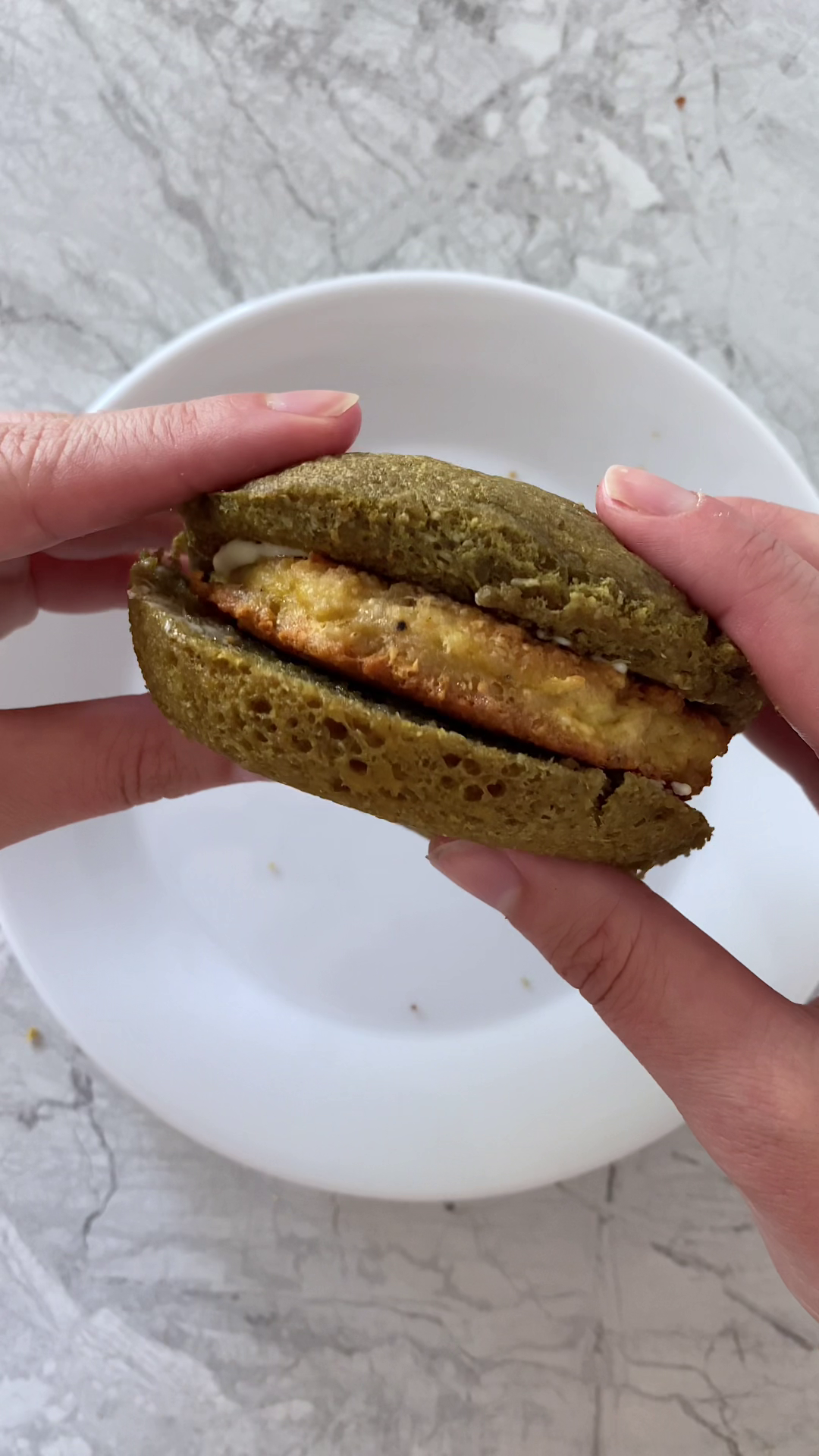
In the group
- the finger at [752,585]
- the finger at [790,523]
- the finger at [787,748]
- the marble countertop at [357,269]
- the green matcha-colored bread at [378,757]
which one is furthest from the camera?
the marble countertop at [357,269]

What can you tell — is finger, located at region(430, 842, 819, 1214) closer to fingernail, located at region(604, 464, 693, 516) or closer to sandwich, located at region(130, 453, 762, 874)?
sandwich, located at region(130, 453, 762, 874)

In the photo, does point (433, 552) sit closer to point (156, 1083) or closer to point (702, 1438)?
point (156, 1083)

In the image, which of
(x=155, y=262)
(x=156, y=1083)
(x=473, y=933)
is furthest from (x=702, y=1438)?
(x=155, y=262)

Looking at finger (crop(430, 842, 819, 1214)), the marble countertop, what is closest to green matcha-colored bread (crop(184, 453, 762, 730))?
finger (crop(430, 842, 819, 1214))

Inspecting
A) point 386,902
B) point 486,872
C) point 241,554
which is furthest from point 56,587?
point 486,872

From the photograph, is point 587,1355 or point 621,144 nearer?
point 587,1355

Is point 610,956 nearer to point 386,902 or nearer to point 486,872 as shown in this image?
point 486,872

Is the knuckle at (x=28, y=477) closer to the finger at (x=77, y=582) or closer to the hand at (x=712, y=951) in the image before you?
the finger at (x=77, y=582)

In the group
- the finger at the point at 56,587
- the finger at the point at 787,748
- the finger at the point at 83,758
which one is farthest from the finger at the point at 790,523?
the finger at the point at 56,587
